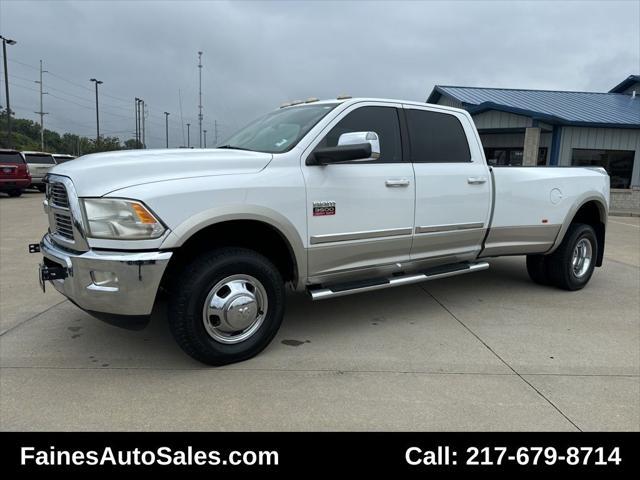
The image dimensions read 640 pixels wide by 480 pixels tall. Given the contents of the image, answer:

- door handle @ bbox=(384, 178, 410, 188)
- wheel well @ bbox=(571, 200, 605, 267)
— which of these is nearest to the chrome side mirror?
door handle @ bbox=(384, 178, 410, 188)

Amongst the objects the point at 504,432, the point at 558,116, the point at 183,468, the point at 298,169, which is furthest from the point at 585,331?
the point at 558,116

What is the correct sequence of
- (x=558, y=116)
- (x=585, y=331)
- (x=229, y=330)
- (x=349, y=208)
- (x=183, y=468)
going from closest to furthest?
(x=183, y=468) → (x=229, y=330) → (x=349, y=208) → (x=585, y=331) → (x=558, y=116)

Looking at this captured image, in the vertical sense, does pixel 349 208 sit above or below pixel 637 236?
above

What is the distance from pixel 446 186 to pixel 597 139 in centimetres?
1686

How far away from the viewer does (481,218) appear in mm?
4859

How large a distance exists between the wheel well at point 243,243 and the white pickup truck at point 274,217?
0.01m

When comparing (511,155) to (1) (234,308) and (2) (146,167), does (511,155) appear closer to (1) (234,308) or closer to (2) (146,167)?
(1) (234,308)

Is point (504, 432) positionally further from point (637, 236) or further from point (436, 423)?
point (637, 236)

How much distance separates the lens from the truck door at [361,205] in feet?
12.3

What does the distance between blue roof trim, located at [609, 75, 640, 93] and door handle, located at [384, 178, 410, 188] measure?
77.2 feet

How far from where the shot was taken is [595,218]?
6.18 meters

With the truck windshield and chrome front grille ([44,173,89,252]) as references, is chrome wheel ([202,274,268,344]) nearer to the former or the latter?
chrome front grille ([44,173,89,252])

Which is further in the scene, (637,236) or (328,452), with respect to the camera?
(637,236)

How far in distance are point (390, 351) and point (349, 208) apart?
1.18 m
